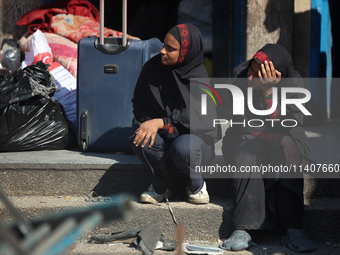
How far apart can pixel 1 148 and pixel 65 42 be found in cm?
133

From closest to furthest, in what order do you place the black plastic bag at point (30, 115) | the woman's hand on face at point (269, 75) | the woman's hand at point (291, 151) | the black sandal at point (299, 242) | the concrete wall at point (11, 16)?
the black sandal at point (299, 242)
the woman's hand at point (291, 151)
the woman's hand on face at point (269, 75)
the black plastic bag at point (30, 115)
the concrete wall at point (11, 16)

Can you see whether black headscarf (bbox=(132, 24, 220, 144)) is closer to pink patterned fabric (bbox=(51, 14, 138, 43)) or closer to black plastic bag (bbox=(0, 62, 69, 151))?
black plastic bag (bbox=(0, 62, 69, 151))

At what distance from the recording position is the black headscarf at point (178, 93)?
357cm

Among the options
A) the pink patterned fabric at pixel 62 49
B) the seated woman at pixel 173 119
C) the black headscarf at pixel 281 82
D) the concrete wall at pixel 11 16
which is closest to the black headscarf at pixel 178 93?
the seated woman at pixel 173 119

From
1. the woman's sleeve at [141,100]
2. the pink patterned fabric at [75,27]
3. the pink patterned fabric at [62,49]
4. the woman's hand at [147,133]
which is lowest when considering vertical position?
the woman's hand at [147,133]

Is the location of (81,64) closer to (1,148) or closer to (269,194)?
(1,148)

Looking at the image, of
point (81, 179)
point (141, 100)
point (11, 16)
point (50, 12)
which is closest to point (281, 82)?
point (141, 100)

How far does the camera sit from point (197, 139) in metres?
3.54

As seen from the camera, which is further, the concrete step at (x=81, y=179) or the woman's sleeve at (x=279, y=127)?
the concrete step at (x=81, y=179)

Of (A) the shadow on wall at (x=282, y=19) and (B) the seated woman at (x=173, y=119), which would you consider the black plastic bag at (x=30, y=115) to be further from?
(A) the shadow on wall at (x=282, y=19)

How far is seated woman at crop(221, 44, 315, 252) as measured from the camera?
3.38 meters

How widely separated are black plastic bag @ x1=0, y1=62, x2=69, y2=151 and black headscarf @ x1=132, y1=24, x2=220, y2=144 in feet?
2.88

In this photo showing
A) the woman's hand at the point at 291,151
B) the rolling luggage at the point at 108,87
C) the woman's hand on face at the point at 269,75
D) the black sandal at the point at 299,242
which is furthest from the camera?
the rolling luggage at the point at 108,87

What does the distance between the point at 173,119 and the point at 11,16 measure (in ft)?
8.80
